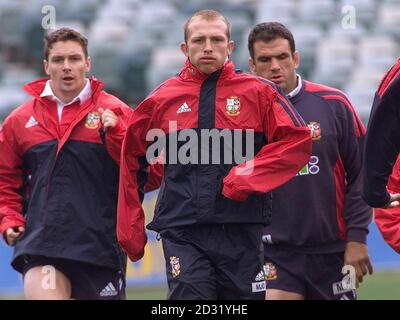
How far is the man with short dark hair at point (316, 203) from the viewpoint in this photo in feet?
25.8

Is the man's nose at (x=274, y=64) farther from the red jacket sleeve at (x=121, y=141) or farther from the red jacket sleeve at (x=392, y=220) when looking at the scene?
the red jacket sleeve at (x=392, y=220)

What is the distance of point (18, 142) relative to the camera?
7.98 m

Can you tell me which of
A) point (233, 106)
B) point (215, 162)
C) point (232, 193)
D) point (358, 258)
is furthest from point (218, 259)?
point (358, 258)

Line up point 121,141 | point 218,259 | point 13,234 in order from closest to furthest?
point 218,259 → point 121,141 → point 13,234

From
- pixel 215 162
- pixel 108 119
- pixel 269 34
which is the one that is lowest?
pixel 215 162

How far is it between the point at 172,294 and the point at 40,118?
5.85 feet

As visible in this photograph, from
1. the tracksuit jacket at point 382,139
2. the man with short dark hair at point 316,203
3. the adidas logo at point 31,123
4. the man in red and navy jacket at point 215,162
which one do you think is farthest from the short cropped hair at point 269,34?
the tracksuit jacket at point 382,139

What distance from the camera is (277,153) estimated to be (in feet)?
22.8

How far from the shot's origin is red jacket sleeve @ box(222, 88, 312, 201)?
683cm

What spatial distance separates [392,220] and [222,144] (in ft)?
3.73

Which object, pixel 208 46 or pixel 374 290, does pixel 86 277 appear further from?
pixel 374 290

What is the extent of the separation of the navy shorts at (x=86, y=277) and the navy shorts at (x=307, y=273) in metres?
1.02

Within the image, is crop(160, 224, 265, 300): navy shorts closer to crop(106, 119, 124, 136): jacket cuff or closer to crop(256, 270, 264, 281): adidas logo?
crop(256, 270, 264, 281): adidas logo
